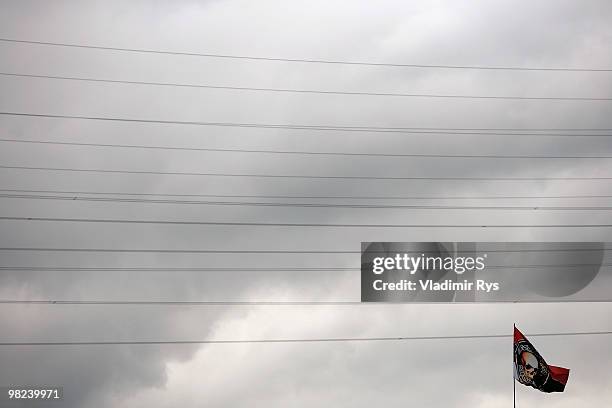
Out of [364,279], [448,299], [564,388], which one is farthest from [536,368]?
[364,279]

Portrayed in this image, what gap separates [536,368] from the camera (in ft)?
168

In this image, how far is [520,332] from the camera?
51625 millimetres

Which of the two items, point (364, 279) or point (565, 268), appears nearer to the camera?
point (364, 279)

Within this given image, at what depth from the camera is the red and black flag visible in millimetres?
50781

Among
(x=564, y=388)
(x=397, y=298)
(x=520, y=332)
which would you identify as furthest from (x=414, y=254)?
(x=564, y=388)

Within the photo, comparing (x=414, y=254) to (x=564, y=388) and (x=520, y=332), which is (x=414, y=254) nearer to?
(x=520, y=332)

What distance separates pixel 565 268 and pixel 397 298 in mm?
11081

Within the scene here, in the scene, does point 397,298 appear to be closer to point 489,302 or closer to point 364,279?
point 364,279

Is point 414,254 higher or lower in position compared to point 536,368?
higher

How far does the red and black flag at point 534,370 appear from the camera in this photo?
50.8 metres

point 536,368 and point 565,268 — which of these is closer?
point 536,368

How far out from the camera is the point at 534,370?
5122cm

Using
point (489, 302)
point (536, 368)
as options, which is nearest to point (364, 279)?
point (489, 302)

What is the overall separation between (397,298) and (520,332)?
7.29 metres
